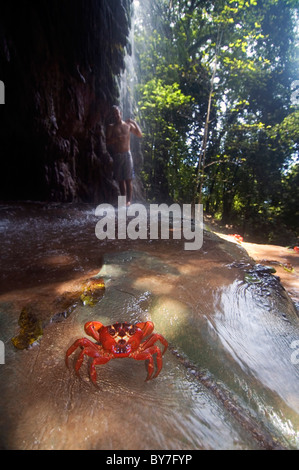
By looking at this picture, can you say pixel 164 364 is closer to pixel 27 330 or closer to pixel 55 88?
pixel 27 330

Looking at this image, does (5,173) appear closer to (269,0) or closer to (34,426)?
(34,426)

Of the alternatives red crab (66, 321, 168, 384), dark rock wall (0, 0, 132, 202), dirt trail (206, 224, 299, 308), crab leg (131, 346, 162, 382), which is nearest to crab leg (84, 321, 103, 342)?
red crab (66, 321, 168, 384)

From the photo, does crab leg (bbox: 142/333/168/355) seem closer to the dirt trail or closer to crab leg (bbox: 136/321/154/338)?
crab leg (bbox: 136/321/154/338)

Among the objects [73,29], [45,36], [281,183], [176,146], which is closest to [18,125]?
[45,36]

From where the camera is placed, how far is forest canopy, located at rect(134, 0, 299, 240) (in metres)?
9.99

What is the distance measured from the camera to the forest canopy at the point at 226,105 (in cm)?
999

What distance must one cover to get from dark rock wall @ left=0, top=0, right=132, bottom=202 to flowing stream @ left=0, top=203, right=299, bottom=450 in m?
4.31

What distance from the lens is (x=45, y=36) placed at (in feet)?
15.5

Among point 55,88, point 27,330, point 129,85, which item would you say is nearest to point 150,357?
point 27,330

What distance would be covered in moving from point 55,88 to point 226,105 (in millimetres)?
10076

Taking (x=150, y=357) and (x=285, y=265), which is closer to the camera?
(x=150, y=357)

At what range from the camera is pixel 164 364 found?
1284mm

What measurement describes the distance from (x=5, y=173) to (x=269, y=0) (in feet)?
45.3

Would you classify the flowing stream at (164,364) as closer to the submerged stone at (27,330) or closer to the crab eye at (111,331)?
the submerged stone at (27,330)
